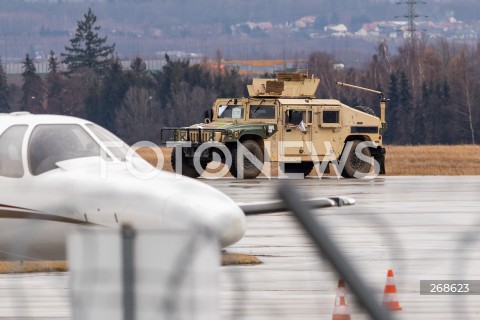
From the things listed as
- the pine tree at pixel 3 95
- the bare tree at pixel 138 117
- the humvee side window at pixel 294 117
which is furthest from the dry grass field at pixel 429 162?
the pine tree at pixel 3 95

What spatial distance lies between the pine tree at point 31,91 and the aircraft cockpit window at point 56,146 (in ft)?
357

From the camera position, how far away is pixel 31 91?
400 ft

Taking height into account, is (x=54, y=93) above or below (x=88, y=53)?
below

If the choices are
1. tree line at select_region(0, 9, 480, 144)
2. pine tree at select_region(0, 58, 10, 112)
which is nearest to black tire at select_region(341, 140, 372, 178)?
tree line at select_region(0, 9, 480, 144)

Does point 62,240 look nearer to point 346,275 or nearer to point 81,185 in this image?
point 81,185

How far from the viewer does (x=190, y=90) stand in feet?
378

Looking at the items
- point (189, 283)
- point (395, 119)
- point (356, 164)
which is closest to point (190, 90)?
point (395, 119)

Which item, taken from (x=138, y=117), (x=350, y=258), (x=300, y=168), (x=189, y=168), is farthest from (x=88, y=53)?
(x=350, y=258)

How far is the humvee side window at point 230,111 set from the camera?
117ft

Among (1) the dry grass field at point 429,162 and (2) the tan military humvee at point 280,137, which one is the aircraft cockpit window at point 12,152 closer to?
(2) the tan military humvee at point 280,137

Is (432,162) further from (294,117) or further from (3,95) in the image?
(3,95)

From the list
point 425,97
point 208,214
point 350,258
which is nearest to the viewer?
point 350,258

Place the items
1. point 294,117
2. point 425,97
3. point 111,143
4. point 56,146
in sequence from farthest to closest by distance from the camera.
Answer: point 425,97
point 294,117
point 111,143
point 56,146

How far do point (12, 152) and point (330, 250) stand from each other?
24.5 feet
